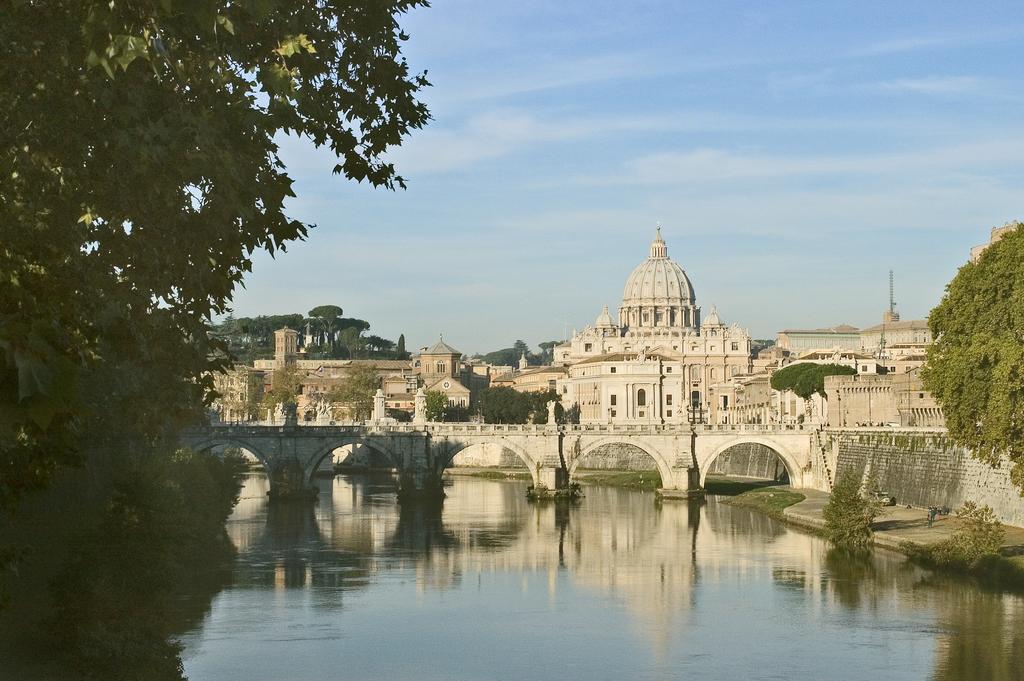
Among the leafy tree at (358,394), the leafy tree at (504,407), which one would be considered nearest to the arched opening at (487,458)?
the leafy tree at (358,394)

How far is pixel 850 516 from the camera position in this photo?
41.8m

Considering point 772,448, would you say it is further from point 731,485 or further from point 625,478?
point 625,478

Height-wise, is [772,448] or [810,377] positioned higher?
[810,377]

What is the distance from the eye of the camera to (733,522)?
53156 mm

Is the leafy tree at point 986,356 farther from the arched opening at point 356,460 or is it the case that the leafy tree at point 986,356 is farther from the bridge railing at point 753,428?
the arched opening at point 356,460

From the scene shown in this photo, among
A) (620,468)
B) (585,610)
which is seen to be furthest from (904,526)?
(620,468)

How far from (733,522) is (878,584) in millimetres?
18528

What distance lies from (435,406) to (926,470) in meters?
69.7

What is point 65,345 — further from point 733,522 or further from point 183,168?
point 733,522

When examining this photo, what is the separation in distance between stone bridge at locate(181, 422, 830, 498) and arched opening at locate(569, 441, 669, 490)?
5.60m

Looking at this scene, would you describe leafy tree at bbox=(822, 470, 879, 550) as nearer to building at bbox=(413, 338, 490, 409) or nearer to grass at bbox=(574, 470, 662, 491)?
grass at bbox=(574, 470, 662, 491)

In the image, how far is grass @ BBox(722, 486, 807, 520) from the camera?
5636 cm

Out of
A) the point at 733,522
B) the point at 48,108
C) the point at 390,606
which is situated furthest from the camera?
the point at 733,522

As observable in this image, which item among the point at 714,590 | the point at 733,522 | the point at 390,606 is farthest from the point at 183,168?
the point at 733,522
